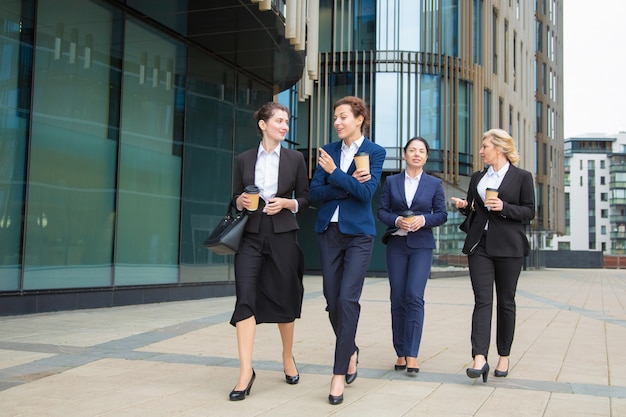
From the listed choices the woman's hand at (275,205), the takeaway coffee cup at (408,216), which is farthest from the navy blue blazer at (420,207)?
the woman's hand at (275,205)

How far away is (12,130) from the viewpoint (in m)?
9.88

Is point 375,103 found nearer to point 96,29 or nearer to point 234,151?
point 234,151

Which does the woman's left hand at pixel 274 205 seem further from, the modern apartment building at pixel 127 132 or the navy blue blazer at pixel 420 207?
the modern apartment building at pixel 127 132

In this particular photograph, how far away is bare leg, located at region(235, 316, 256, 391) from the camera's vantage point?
15.1ft

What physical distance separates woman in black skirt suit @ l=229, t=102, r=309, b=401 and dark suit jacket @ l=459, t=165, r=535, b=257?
59.7 inches

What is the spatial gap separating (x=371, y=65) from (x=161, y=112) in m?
15.2

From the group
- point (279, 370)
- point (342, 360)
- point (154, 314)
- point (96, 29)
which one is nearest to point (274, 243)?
point (342, 360)

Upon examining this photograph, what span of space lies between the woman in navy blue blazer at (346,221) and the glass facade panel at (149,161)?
763 cm

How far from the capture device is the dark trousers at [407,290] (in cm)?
569

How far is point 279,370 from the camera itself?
18.8 ft

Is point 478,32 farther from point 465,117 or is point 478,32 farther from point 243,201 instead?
point 243,201

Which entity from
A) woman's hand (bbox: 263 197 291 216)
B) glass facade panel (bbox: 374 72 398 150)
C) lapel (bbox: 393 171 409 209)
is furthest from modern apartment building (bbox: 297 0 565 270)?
woman's hand (bbox: 263 197 291 216)

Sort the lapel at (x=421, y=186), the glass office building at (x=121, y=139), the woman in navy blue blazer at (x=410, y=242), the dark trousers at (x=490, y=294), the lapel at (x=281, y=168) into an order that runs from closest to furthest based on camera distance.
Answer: the lapel at (x=281, y=168)
the dark trousers at (x=490, y=294)
the woman in navy blue blazer at (x=410, y=242)
the lapel at (x=421, y=186)
the glass office building at (x=121, y=139)

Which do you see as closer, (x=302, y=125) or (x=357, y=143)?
(x=357, y=143)
